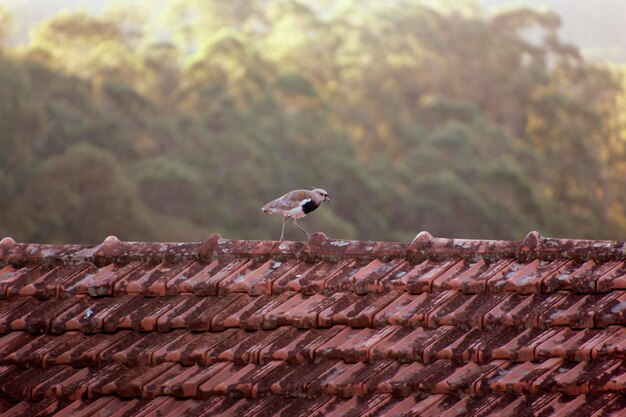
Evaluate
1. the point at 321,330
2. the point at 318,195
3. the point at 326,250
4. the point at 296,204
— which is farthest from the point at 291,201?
the point at 321,330

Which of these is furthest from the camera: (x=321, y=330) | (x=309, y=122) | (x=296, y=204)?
(x=309, y=122)

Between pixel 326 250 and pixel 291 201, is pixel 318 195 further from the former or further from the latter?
pixel 326 250

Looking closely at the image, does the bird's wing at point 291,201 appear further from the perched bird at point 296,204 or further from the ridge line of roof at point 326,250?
the ridge line of roof at point 326,250

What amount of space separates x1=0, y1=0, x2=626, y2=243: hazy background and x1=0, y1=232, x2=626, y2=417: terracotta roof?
34.8 metres

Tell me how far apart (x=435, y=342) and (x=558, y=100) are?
57.0 meters

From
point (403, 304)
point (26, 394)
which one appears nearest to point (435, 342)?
point (403, 304)

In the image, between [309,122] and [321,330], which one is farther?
[309,122]

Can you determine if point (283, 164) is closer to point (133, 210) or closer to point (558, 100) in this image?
point (133, 210)

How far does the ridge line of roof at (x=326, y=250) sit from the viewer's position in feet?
15.7

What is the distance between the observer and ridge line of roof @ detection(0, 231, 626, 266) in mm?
4773

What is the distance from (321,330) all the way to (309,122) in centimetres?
4593

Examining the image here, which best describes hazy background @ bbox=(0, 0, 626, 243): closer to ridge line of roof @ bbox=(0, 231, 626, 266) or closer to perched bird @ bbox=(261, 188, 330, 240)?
perched bird @ bbox=(261, 188, 330, 240)

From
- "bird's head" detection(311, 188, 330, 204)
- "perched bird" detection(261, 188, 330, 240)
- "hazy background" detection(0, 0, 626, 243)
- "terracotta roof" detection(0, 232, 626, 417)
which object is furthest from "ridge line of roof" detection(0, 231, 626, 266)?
"hazy background" detection(0, 0, 626, 243)

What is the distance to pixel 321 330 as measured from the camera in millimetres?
4754
